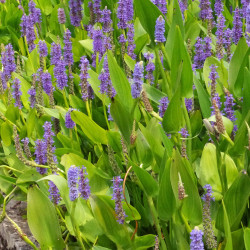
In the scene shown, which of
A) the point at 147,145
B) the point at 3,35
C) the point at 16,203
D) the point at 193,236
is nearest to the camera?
the point at 193,236

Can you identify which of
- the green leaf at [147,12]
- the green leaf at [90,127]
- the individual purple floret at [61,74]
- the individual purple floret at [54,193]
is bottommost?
the individual purple floret at [54,193]

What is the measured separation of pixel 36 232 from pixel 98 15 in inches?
77.2

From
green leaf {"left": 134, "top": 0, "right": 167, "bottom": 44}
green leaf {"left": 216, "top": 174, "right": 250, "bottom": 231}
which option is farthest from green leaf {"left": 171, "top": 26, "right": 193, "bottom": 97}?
green leaf {"left": 216, "top": 174, "right": 250, "bottom": 231}

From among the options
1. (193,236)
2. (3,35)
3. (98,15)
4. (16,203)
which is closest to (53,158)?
(16,203)

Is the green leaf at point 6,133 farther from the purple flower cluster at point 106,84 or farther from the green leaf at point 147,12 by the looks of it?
the green leaf at point 147,12

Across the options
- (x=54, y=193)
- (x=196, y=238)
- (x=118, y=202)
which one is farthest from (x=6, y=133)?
(x=196, y=238)

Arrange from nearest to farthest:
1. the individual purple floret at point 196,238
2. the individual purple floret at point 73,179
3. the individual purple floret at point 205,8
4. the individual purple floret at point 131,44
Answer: the individual purple floret at point 196,238
the individual purple floret at point 73,179
the individual purple floret at point 131,44
the individual purple floret at point 205,8

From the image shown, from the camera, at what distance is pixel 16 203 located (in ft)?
8.77

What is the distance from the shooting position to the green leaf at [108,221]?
1853mm

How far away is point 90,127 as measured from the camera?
2.39m

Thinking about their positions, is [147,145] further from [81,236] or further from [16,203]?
[16,203]

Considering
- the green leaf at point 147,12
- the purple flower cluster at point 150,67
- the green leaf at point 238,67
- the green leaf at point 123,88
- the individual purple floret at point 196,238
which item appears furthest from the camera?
the purple flower cluster at point 150,67

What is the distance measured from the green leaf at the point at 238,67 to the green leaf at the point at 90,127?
58cm

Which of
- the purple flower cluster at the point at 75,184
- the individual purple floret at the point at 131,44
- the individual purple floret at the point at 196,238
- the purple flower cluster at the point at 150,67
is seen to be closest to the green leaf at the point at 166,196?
the purple flower cluster at the point at 75,184
